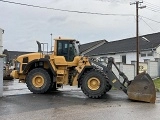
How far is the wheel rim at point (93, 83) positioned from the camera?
15633 mm

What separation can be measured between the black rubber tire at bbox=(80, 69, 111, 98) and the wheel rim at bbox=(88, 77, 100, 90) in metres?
0.12

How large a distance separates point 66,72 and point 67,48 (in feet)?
4.59

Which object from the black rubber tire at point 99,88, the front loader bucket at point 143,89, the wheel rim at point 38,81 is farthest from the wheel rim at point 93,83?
the wheel rim at point 38,81

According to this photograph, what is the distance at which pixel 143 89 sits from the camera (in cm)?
1441

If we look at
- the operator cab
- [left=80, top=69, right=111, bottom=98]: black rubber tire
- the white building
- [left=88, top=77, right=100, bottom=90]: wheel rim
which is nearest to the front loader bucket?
[left=80, top=69, right=111, bottom=98]: black rubber tire

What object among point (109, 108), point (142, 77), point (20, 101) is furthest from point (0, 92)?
point (142, 77)

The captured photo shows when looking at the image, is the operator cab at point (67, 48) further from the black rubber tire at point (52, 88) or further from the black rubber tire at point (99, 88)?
the black rubber tire at point (99, 88)

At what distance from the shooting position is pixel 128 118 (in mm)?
10211

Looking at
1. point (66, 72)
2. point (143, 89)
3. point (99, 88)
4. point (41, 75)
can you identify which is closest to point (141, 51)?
point (66, 72)

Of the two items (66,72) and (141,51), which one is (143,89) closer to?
(66,72)

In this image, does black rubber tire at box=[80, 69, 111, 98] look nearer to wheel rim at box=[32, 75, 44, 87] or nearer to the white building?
wheel rim at box=[32, 75, 44, 87]

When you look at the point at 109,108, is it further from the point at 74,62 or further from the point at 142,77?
the point at 74,62

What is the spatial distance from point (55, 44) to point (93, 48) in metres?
42.6

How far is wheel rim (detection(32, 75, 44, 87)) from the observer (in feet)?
56.9
